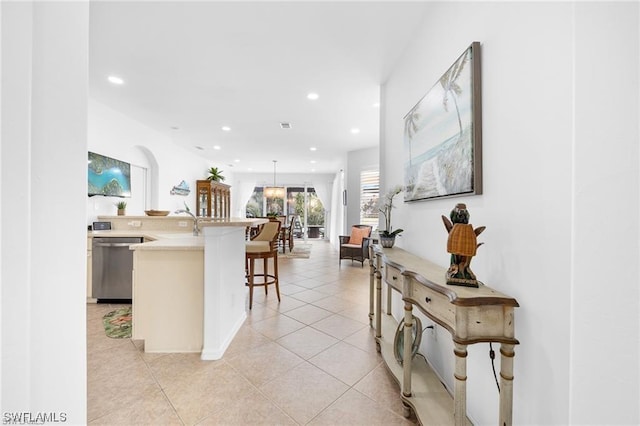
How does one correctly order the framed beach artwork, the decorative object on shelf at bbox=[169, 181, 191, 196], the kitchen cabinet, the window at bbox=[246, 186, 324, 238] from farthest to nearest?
the window at bbox=[246, 186, 324, 238], the kitchen cabinet, the decorative object on shelf at bbox=[169, 181, 191, 196], the framed beach artwork

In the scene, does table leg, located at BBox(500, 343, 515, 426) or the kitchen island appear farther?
the kitchen island

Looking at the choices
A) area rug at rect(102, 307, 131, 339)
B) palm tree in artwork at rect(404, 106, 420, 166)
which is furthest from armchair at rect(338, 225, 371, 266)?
area rug at rect(102, 307, 131, 339)

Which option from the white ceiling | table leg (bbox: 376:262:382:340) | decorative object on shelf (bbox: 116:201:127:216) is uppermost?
the white ceiling

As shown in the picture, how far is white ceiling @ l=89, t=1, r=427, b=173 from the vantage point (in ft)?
6.47

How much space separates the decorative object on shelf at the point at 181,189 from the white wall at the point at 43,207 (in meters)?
5.82

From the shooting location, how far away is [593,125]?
31.6 inches

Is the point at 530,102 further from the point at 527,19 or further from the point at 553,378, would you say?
the point at 553,378

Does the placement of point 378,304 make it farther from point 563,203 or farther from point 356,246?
point 356,246

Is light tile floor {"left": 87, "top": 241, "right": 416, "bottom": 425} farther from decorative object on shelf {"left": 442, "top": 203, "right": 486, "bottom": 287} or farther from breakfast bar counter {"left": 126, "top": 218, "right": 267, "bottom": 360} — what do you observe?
decorative object on shelf {"left": 442, "top": 203, "right": 486, "bottom": 287}

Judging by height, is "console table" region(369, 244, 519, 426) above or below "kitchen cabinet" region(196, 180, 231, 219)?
below

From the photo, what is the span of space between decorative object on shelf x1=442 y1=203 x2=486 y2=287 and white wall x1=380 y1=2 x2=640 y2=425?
0.15m

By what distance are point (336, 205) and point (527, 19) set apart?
826cm

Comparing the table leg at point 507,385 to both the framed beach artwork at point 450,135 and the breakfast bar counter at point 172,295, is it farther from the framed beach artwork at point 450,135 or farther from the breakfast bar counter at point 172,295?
the breakfast bar counter at point 172,295

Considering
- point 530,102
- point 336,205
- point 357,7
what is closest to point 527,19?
point 530,102
